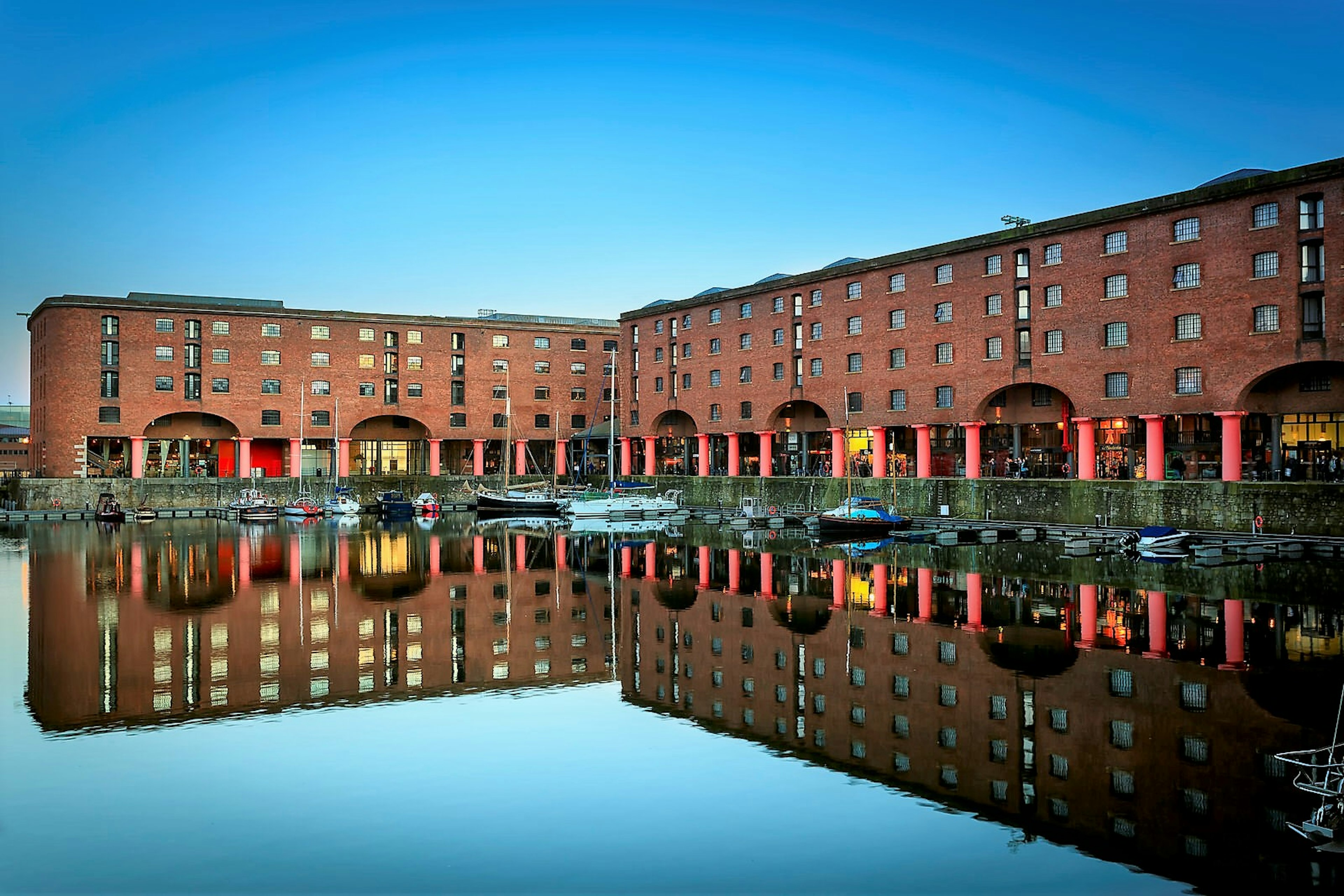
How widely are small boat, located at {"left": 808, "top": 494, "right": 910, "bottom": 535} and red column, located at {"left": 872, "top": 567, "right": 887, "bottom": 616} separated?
1348 cm

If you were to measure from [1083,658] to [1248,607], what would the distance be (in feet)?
30.4

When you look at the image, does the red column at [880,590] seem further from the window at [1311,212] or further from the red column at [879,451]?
the red column at [879,451]

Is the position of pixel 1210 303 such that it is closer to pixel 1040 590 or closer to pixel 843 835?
pixel 1040 590

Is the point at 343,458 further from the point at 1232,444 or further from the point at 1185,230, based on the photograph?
the point at 1232,444

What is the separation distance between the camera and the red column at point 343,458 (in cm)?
8856

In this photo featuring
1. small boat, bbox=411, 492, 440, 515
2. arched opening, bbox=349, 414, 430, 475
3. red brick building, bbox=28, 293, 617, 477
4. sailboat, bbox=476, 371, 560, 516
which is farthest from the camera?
arched opening, bbox=349, 414, 430, 475

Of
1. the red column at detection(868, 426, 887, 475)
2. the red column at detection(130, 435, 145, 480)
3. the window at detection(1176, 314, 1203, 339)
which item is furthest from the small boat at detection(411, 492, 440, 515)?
the window at detection(1176, 314, 1203, 339)

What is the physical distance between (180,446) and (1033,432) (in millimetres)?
66687

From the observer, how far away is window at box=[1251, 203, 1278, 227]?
45.0 m

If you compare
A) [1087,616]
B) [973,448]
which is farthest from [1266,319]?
[1087,616]

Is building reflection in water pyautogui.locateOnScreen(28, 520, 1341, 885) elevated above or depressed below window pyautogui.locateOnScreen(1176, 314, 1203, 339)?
below

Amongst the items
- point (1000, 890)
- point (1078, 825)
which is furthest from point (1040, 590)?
point (1000, 890)

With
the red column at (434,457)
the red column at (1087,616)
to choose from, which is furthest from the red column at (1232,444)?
the red column at (434,457)

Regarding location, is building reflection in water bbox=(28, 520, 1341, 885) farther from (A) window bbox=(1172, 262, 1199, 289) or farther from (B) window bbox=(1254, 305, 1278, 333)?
(A) window bbox=(1172, 262, 1199, 289)
